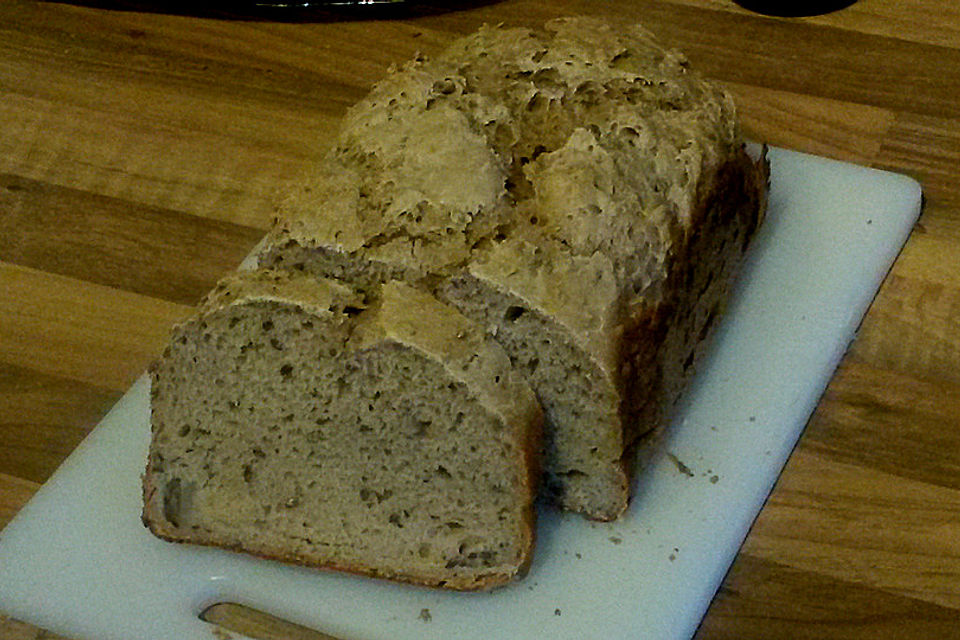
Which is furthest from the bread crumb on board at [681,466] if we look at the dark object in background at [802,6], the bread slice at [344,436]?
the dark object in background at [802,6]

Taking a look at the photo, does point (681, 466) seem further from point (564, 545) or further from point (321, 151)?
point (321, 151)

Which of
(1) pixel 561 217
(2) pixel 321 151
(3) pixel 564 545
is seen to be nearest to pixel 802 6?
(2) pixel 321 151

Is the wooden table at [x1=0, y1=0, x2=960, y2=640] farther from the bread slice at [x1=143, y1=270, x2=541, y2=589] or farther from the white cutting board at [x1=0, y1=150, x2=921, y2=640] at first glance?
the bread slice at [x1=143, y1=270, x2=541, y2=589]

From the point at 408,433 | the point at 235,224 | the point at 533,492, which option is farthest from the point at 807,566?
the point at 235,224

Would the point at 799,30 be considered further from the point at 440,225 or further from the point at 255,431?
the point at 255,431

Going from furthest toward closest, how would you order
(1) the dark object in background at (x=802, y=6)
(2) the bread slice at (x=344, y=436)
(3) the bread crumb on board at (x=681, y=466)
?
(1) the dark object in background at (x=802, y=6) → (3) the bread crumb on board at (x=681, y=466) → (2) the bread slice at (x=344, y=436)

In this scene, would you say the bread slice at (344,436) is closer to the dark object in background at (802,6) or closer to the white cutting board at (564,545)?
the white cutting board at (564,545)

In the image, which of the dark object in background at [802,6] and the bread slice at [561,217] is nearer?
the bread slice at [561,217]
